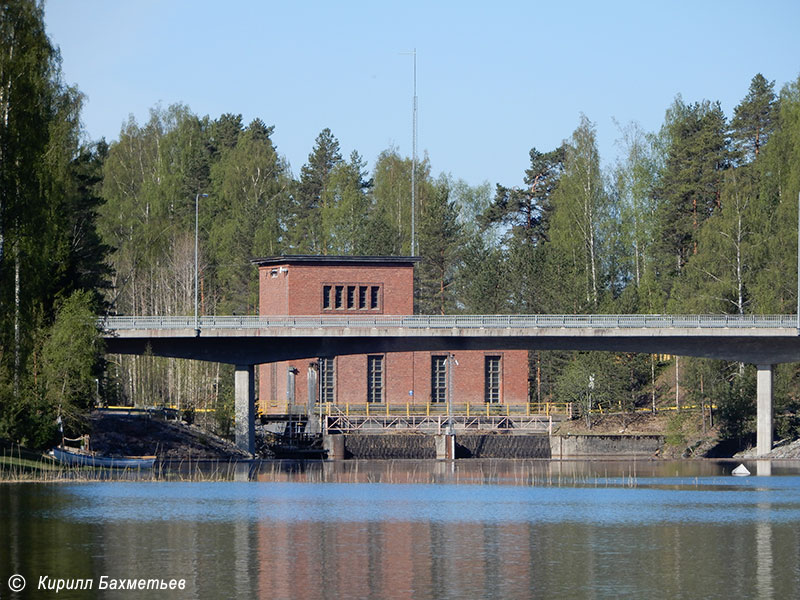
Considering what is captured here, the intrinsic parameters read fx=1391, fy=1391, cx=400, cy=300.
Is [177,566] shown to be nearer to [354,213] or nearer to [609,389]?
[609,389]

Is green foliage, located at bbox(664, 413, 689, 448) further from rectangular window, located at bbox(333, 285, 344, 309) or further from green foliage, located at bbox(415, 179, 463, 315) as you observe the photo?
green foliage, located at bbox(415, 179, 463, 315)

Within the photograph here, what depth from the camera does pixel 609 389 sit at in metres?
88.6

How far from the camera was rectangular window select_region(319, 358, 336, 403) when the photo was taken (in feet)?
292

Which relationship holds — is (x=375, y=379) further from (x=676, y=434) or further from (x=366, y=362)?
(x=676, y=434)

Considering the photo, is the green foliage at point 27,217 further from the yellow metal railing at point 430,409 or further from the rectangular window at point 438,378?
the rectangular window at point 438,378

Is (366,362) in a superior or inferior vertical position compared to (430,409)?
superior

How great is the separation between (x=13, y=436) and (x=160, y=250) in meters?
55.2

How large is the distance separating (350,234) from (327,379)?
26.4m

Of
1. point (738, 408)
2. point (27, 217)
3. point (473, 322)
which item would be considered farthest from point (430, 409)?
point (27, 217)

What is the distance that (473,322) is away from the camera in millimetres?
77312

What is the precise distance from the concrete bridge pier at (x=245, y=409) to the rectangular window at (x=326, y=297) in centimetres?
1150

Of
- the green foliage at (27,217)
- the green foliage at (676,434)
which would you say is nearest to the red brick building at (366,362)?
the green foliage at (676,434)

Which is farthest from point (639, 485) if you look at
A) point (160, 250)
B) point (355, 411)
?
point (160, 250)

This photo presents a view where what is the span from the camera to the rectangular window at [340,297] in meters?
89.7
